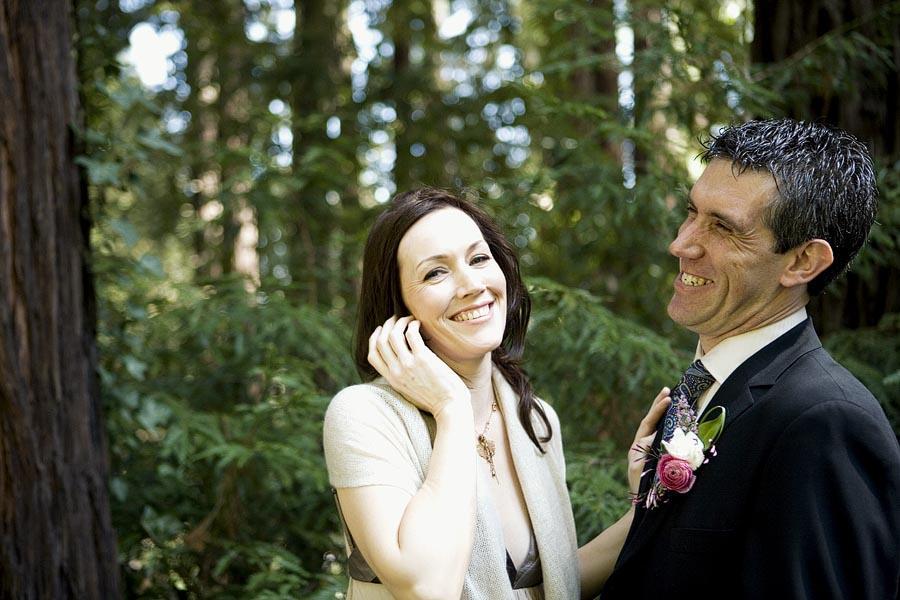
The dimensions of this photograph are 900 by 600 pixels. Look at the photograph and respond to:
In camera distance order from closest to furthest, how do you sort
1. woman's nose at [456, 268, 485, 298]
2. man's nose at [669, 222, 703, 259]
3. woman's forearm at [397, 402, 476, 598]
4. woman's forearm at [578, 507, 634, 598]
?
woman's forearm at [397, 402, 476, 598]
man's nose at [669, 222, 703, 259]
woman's nose at [456, 268, 485, 298]
woman's forearm at [578, 507, 634, 598]

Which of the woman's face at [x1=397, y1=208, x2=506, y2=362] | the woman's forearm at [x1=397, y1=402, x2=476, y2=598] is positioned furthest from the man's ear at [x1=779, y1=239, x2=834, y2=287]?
the woman's forearm at [x1=397, y1=402, x2=476, y2=598]

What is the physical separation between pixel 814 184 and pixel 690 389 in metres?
0.57

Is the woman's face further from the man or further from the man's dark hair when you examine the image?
Answer: the man's dark hair

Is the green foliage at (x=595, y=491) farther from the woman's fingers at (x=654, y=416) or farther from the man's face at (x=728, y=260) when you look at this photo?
the man's face at (x=728, y=260)

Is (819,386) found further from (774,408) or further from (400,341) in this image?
(400,341)

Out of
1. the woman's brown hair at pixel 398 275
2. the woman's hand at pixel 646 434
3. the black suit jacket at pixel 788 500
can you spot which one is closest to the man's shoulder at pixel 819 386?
the black suit jacket at pixel 788 500

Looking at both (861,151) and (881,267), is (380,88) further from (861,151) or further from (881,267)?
(861,151)

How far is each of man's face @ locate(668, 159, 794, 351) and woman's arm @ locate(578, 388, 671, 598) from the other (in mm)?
337

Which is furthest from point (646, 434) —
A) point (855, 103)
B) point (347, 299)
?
point (347, 299)

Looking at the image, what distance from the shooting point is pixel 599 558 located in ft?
8.32

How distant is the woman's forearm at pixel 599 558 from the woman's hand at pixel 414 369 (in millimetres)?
696

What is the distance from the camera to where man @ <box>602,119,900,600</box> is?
1.70 m

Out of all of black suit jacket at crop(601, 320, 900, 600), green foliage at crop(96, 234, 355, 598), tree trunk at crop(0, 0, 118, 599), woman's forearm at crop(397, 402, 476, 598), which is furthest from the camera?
green foliage at crop(96, 234, 355, 598)

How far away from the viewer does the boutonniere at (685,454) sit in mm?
1947
